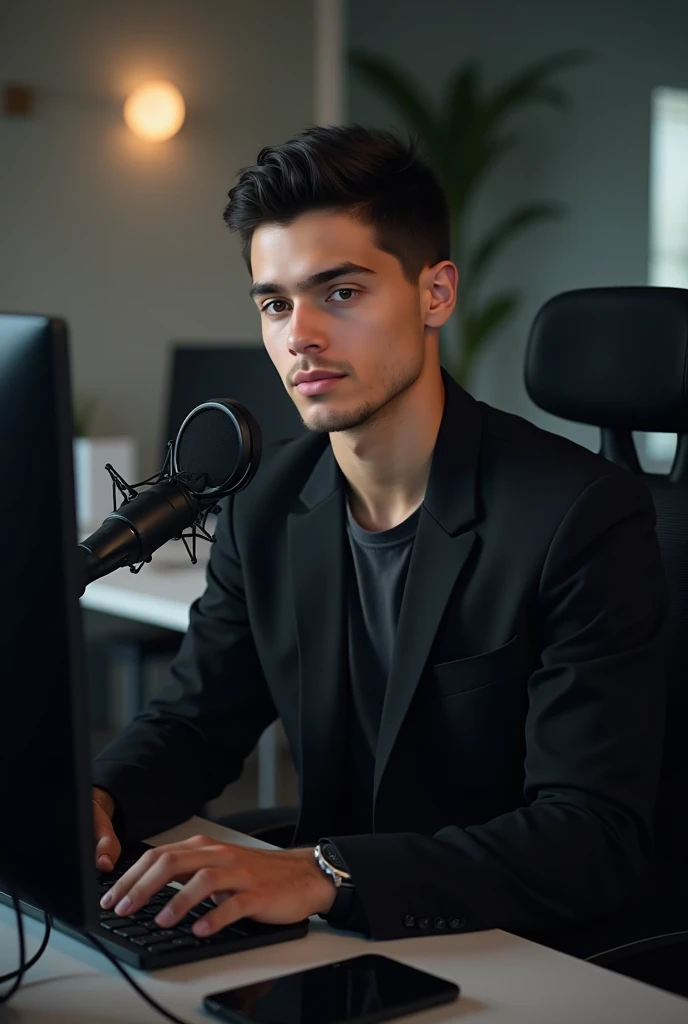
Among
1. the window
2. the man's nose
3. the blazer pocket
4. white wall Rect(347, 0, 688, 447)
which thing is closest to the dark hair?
the man's nose

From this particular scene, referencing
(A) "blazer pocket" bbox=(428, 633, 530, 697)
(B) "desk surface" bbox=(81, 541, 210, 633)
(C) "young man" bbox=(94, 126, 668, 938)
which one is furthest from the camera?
(B) "desk surface" bbox=(81, 541, 210, 633)

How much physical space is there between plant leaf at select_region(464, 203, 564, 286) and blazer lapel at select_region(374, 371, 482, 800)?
419 centimetres

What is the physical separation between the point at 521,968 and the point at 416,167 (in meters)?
0.99

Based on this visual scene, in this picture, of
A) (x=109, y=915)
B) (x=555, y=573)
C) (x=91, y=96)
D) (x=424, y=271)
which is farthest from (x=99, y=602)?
(x=91, y=96)

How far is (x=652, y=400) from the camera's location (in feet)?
5.03

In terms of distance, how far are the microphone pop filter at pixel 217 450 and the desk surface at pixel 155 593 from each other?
4.15 feet

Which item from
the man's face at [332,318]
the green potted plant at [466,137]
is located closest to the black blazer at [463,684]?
the man's face at [332,318]

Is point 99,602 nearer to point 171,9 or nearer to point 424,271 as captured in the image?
point 424,271

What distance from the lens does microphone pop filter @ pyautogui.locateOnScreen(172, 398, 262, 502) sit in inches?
39.1

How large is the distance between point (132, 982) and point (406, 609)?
1.96 ft

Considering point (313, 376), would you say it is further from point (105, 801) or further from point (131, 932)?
point (131, 932)

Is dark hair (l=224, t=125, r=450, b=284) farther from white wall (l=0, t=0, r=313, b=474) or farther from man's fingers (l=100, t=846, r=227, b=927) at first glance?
white wall (l=0, t=0, r=313, b=474)

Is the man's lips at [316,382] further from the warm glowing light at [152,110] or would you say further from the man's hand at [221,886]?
the warm glowing light at [152,110]

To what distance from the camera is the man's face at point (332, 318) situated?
1463 mm
